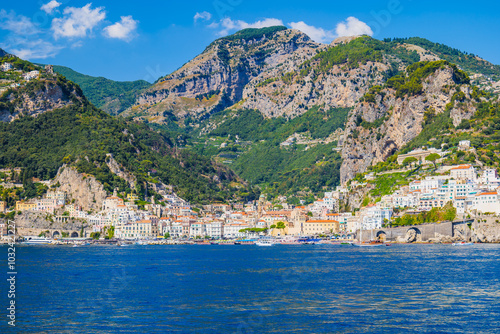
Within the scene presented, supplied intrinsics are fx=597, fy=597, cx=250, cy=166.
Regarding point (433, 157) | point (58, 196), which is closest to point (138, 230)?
point (58, 196)

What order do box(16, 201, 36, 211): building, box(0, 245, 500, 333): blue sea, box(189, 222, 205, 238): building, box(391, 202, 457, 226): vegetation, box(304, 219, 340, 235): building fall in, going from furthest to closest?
box(189, 222, 205, 238): building < box(304, 219, 340, 235): building < box(16, 201, 36, 211): building < box(391, 202, 457, 226): vegetation < box(0, 245, 500, 333): blue sea

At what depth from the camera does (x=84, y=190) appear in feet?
511

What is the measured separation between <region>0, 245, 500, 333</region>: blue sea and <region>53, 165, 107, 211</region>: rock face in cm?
8009

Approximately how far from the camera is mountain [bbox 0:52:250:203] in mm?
164000

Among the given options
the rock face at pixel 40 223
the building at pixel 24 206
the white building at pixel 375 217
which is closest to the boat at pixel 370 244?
the white building at pixel 375 217

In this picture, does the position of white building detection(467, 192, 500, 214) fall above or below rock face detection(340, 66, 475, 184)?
below

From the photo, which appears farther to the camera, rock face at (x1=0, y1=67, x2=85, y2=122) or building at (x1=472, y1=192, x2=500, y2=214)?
rock face at (x1=0, y1=67, x2=85, y2=122)

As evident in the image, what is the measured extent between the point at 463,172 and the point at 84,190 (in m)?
93.4

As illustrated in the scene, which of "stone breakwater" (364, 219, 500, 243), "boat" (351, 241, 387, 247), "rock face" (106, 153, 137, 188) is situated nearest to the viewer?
"stone breakwater" (364, 219, 500, 243)

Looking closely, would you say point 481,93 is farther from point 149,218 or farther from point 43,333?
point 43,333

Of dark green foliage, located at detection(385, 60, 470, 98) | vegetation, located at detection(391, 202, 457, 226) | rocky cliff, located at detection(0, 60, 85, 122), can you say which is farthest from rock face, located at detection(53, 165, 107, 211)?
dark green foliage, located at detection(385, 60, 470, 98)

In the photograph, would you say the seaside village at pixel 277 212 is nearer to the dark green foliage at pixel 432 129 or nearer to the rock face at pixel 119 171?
the dark green foliage at pixel 432 129

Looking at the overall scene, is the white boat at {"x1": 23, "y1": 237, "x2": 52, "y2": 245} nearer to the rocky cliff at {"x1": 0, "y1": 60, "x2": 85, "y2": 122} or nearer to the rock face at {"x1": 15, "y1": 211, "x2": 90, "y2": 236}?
the rock face at {"x1": 15, "y1": 211, "x2": 90, "y2": 236}

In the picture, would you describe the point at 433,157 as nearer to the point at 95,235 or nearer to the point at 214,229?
the point at 214,229
